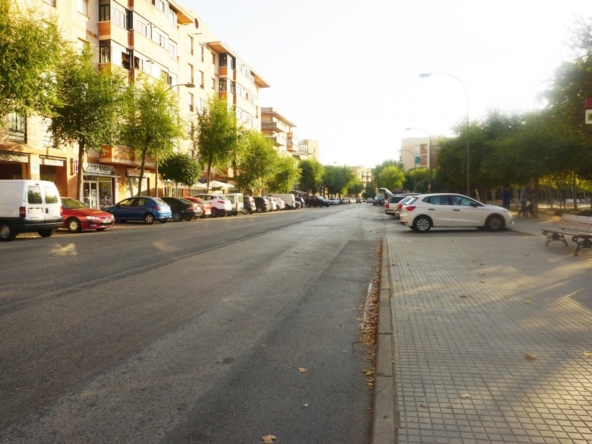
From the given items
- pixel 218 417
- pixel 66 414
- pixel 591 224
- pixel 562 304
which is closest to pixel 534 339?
pixel 562 304

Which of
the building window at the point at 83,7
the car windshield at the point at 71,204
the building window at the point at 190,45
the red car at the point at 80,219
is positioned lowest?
the red car at the point at 80,219

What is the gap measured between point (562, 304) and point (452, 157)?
1731 inches

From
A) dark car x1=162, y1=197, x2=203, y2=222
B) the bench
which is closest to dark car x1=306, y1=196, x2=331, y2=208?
dark car x1=162, y1=197, x2=203, y2=222

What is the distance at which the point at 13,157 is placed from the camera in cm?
2669

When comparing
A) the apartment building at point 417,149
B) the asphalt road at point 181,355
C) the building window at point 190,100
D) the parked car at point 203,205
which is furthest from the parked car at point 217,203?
the apartment building at point 417,149

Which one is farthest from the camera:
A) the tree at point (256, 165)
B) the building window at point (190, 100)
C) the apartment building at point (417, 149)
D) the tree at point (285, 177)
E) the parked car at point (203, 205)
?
the apartment building at point (417, 149)

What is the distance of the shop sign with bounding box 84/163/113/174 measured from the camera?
111ft

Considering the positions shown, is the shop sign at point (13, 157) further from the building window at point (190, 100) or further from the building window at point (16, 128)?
the building window at point (190, 100)

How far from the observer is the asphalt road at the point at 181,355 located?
3.60 metres

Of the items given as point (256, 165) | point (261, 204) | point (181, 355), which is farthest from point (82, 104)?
point (256, 165)

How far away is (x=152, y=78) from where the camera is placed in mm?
40562

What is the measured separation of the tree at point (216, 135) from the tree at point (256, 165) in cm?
1133

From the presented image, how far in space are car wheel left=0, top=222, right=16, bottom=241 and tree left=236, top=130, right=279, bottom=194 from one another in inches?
1579

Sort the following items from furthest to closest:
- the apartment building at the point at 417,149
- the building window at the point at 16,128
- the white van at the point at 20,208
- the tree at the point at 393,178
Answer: the apartment building at the point at 417,149 < the tree at the point at 393,178 < the building window at the point at 16,128 < the white van at the point at 20,208
